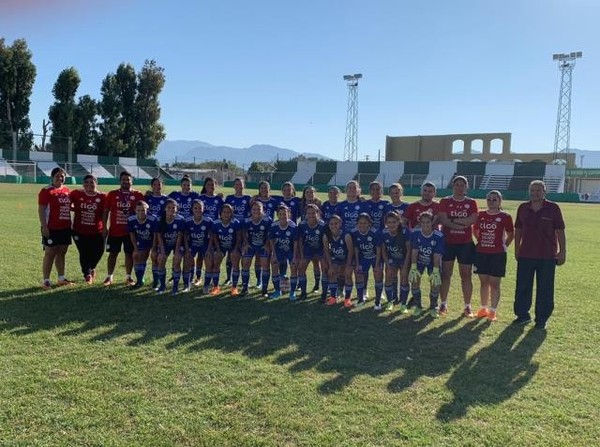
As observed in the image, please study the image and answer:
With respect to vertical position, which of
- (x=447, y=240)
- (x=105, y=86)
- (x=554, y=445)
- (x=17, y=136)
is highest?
(x=105, y=86)

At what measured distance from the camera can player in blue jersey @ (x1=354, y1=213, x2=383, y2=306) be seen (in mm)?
7246

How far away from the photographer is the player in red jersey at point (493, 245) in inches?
269

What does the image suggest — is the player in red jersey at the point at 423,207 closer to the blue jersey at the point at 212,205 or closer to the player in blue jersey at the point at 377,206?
the player in blue jersey at the point at 377,206

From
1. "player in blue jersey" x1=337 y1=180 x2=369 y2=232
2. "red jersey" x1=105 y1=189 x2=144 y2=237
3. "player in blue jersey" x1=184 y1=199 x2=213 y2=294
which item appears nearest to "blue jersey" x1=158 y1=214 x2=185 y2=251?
"player in blue jersey" x1=184 y1=199 x2=213 y2=294

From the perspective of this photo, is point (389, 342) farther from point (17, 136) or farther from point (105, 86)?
point (105, 86)

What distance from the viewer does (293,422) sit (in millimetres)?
3734

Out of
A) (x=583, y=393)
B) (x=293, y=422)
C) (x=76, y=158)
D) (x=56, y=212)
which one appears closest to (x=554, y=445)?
(x=583, y=393)

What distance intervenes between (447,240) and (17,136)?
54.4 m

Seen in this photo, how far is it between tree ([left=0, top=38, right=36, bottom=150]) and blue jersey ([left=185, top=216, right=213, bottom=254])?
167 ft

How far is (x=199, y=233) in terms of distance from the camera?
771 cm

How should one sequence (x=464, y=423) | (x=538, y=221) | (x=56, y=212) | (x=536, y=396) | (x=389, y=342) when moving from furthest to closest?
(x=56, y=212) → (x=538, y=221) → (x=389, y=342) → (x=536, y=396) → (x=464, y=423)

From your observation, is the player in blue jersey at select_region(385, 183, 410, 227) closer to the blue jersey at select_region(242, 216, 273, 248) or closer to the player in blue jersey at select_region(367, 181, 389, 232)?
the player in blue jersey at select_region(367, 181, 389, 232)

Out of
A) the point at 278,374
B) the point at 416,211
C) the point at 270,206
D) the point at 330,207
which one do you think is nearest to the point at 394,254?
the point at 416,211

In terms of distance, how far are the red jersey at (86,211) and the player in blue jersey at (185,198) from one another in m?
1.18
